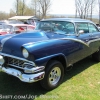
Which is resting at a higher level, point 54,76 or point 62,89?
point 54,76

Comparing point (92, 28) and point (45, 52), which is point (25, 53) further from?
point (92, 28)

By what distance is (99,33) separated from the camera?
6.07 m

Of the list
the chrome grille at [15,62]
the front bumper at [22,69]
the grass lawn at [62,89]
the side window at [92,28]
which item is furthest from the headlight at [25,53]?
the side window at [92,28]

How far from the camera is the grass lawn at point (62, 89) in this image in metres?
3.58

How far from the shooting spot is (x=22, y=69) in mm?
3496

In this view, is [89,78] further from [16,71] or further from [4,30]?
[4,30]

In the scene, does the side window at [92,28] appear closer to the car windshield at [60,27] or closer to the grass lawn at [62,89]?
the car windshield at [60,27]

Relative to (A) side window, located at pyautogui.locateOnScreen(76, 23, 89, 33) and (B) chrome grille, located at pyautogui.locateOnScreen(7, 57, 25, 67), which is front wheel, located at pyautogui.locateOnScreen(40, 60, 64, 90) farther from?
(A) side window, located at pyautogui.locateOnScreen(76, 23, 89, 33)

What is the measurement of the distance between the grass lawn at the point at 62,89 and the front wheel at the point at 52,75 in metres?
0.15

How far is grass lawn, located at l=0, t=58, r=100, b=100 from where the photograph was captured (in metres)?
3.58

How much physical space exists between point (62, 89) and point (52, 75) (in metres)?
0.44

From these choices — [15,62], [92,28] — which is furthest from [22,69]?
[92,28]

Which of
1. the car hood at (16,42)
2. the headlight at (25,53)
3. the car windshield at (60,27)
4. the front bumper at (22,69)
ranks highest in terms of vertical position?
the car windshield at (60,27)

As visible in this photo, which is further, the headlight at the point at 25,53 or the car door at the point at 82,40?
the car door at the point at 82,40
